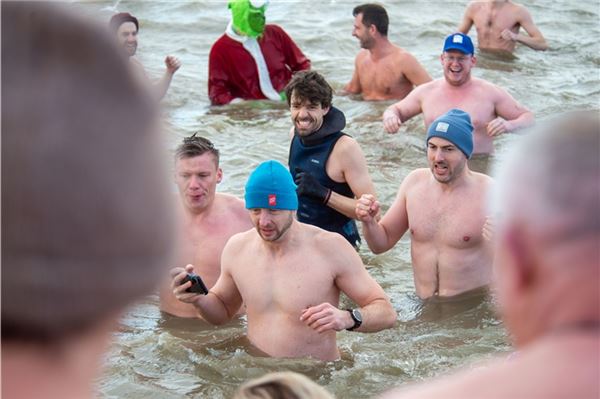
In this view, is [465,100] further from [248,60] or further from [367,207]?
[367,207]

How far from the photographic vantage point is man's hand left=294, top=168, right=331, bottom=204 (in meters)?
8.18

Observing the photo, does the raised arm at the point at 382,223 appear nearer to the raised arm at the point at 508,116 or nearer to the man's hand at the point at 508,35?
the raised arm at the point at 508,116

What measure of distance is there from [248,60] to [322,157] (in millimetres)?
5188

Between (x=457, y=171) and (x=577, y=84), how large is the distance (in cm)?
682

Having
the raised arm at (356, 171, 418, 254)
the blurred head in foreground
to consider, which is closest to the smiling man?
the raised arm at (356, 171, 418, 254)

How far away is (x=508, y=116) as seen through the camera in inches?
416

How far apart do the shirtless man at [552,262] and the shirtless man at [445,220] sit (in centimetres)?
620

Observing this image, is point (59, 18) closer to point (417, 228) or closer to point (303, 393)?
point (303, 393)

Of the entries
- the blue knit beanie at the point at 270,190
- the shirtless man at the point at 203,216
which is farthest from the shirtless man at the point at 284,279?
the shirtless man at the point at 203,216

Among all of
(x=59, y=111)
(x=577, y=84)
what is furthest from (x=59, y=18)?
(x=577, y=84)

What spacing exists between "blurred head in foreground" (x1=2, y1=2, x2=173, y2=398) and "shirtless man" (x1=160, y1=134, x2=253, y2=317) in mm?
6233

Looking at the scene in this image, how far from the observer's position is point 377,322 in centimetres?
632

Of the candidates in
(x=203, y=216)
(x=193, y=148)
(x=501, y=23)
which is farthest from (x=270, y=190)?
(x=501, y=23)

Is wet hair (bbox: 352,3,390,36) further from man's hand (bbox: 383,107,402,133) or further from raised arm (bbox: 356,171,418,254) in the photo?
raised arm (bbox: 356,171,418,254)
